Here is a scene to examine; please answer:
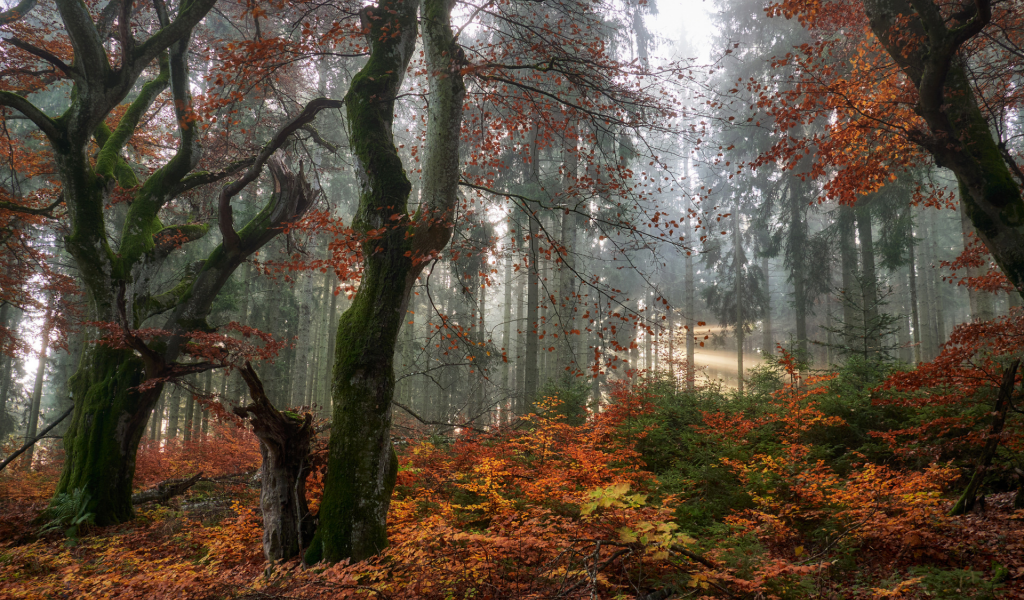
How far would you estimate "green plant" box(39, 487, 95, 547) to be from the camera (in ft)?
19.8

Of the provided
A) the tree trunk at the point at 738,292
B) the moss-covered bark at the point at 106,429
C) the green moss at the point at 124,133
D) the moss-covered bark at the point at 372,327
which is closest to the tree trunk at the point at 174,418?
the moss-covered bark at the point at 106,429

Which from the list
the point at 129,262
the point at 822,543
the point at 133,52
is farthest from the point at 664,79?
the point at 129,262

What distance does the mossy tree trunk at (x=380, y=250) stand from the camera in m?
4.12

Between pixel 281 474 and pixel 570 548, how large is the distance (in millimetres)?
2944

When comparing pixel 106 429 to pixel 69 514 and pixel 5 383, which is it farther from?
pixel 5 383

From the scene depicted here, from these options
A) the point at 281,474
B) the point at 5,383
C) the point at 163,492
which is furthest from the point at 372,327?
the point at 5,383

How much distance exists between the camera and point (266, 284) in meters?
18.3

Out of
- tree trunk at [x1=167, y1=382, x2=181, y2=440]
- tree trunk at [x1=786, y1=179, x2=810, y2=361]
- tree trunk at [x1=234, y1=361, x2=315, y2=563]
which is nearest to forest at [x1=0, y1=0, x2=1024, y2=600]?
tree trunk at [x1=234, y1=361, x2=315, y2=563]

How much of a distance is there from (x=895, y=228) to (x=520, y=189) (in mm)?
10504

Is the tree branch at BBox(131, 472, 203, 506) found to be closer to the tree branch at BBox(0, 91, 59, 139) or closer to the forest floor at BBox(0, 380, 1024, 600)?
the forest floor at BBox(0, 380, 1024, 600)

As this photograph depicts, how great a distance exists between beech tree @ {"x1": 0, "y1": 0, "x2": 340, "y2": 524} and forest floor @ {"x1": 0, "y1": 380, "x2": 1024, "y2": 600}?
1168 mm

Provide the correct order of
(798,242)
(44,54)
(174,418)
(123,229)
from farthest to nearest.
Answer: (174,418)
(798,242)
(123,229)
(44,54)

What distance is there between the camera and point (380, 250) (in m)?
4.54

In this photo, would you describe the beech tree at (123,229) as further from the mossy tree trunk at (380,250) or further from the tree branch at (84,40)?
the mossy tree trunk at (380,250)
